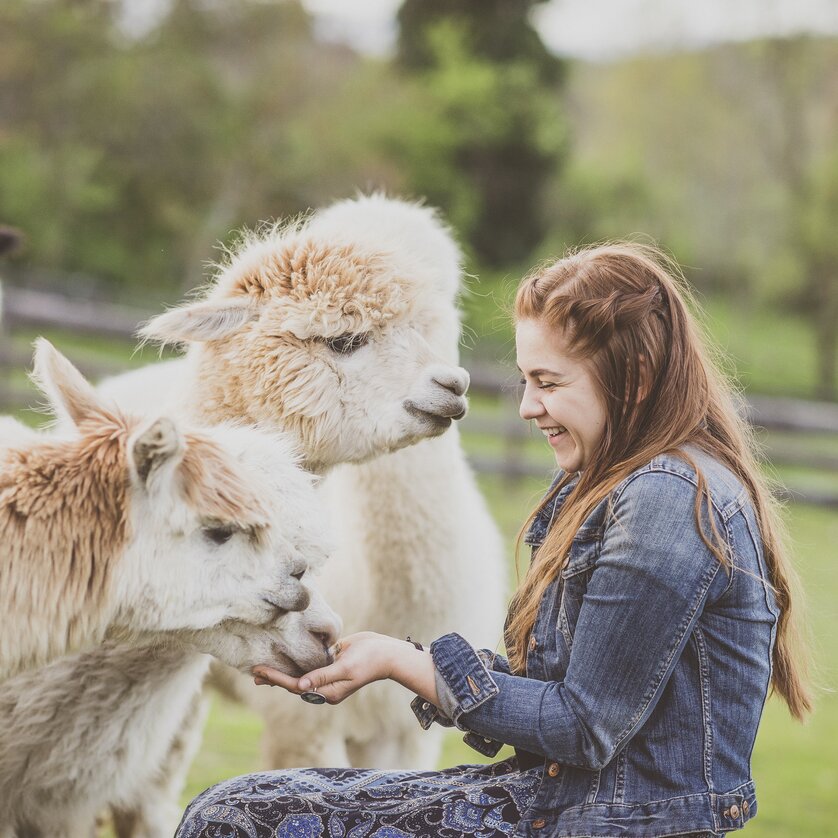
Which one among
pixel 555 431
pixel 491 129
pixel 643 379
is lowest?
pixel 555 431

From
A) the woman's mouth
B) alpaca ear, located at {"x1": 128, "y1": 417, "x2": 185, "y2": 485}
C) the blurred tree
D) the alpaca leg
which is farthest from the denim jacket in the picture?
the blurred tree

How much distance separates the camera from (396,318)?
2922 mm

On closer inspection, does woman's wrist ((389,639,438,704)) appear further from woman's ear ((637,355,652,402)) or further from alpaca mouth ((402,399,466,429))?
alpaca mouth ((402,399,466,429))

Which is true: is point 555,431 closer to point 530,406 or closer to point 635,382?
point 530,406

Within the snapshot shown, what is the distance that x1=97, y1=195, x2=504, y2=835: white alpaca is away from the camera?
282 cm

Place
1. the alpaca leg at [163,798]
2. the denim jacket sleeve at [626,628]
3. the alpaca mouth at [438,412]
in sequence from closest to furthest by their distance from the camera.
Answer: the denim jacket sleeve at [626,628] < the alpaca mouth at [438,412] < the alpaca leg at [163,798]

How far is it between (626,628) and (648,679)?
0.33ft

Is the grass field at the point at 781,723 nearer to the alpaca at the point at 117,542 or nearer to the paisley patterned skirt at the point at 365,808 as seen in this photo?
the paisley patterned skirt at the point at 365,808

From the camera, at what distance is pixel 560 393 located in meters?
2.15

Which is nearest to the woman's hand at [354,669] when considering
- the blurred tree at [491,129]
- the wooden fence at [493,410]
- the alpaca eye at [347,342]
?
the alpaca eye at [347,342]

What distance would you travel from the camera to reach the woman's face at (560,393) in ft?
7.04

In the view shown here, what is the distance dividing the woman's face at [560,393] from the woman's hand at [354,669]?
19.9 inches

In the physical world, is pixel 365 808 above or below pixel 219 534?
below

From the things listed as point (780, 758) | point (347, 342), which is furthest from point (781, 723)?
point (347, 342)
